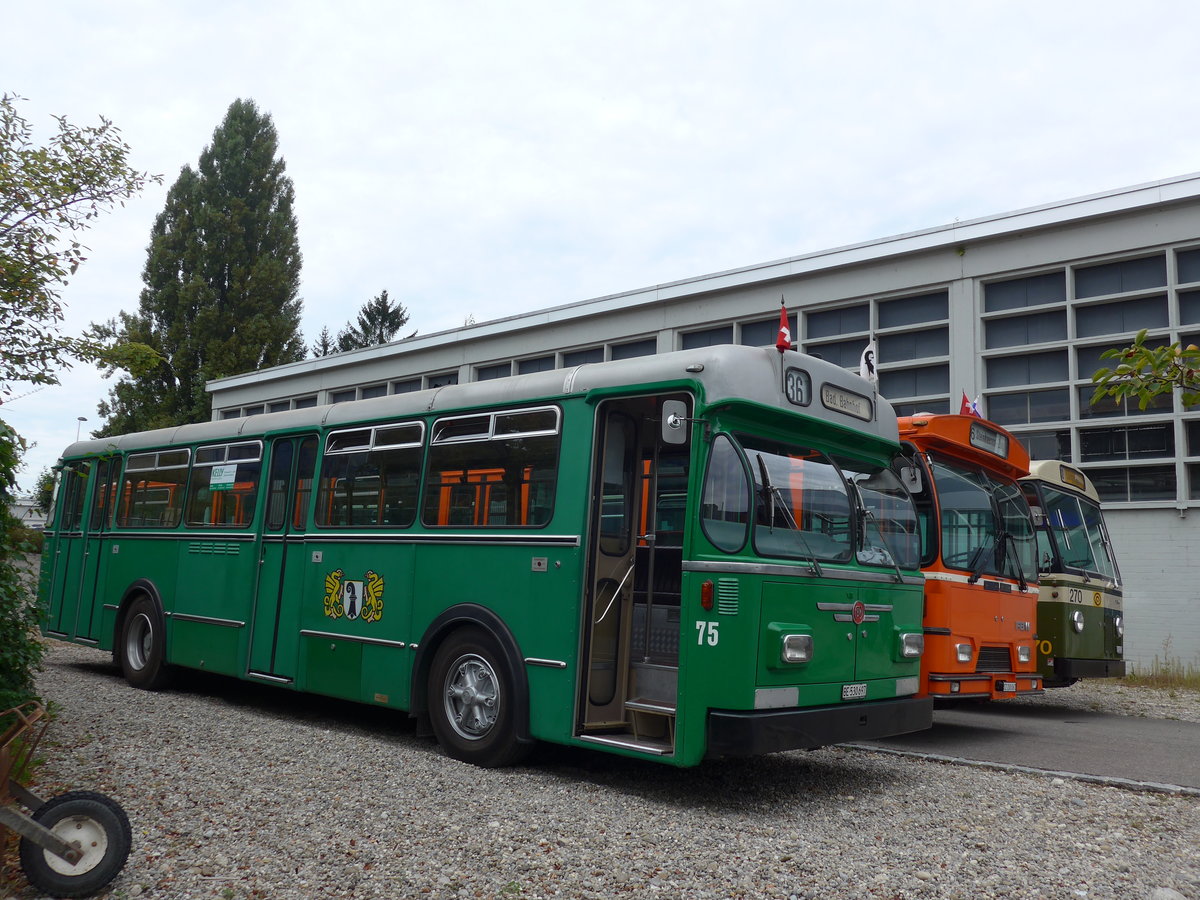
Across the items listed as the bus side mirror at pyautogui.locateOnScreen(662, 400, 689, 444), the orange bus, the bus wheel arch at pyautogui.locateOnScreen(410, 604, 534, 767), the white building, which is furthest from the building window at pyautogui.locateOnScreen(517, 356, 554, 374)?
the bus side mirror at pyautogui.locateOnScreen(662, 400, 689, 444)

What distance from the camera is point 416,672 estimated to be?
8.04 metres

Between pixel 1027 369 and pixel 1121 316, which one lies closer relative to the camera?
pixel 1121 316

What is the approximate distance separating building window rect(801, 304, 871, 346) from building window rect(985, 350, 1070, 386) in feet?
7.91

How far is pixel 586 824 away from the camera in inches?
227

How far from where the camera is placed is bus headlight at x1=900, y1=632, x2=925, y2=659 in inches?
292

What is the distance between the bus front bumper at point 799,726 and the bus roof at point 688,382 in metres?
1.90

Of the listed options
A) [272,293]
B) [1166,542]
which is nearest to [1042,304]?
[1166,542]

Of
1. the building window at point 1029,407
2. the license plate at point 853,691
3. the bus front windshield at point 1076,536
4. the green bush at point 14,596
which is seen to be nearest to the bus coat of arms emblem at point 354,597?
the green bush at point 14,596

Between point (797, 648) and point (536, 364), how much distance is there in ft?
59.1

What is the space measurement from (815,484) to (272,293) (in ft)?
127

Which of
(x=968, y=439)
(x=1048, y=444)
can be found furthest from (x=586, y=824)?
(x=1048, y=444)

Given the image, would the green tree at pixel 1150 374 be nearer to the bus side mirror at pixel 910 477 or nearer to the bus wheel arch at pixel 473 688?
the bus side mirror at pixel 910 477

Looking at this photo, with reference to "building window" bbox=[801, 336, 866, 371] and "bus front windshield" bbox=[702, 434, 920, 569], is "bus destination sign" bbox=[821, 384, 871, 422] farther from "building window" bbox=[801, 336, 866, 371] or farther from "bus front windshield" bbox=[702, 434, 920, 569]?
"building window" bbox=[801, 336, 866, 371]

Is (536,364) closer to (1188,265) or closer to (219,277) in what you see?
(1188,265)
